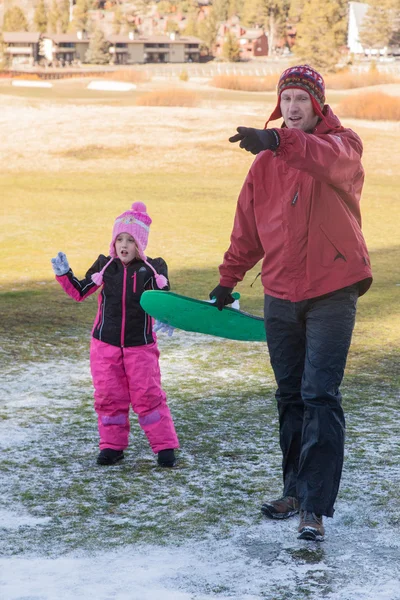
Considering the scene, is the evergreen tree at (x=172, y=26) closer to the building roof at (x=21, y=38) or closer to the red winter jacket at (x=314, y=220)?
the building roof at (x=21, y=38)

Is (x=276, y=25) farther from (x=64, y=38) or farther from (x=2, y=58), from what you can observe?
(x=2, y=58)

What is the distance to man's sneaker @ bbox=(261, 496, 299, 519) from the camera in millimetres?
4094

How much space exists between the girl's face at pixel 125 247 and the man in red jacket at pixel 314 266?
1.08m

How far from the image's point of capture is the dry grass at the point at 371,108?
116ft

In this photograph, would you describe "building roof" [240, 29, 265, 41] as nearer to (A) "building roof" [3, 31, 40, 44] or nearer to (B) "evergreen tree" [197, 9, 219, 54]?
(B) "evergreen tree" [197, 9, 219, 54]

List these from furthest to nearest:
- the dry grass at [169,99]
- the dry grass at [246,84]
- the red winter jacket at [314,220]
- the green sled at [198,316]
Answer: the dry grass at [246,84]
the dry grass at [169,99]
the green sled at [198,316]
the red winter jacket at [314,220]

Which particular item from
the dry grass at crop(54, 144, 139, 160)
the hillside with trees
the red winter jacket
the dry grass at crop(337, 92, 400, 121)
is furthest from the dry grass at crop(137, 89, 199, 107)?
the hillside with trees

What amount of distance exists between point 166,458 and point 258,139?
195 cm

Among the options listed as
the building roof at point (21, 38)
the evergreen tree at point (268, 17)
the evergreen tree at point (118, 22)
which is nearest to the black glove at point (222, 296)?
the building roof at point (21, 38)

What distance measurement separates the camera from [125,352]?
15.8ft

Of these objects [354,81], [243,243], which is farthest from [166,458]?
[354,81]

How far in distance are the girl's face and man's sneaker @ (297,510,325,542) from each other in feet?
5.54

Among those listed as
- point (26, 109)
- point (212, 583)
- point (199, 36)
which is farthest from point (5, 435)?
point (199, 36)

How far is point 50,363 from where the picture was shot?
696 cm
